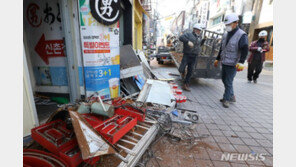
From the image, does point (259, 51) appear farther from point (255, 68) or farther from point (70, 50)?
point (70, 50)

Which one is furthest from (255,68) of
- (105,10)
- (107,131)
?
(107,131)

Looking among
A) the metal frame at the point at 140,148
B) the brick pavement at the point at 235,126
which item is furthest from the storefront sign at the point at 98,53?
the brick pavement at the point at 235,126

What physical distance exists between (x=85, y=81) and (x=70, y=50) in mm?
752

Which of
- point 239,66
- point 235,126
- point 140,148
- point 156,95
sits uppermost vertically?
point 239,66

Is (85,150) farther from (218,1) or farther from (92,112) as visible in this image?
(218,1)

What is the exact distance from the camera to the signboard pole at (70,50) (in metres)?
2.88

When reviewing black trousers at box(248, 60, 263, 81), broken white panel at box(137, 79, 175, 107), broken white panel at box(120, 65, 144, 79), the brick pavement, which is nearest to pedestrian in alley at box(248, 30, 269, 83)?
black trousers at box(248, 60, 263, 81)

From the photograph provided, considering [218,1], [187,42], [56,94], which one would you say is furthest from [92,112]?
[218,1]

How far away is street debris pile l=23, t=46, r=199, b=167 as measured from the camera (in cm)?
140

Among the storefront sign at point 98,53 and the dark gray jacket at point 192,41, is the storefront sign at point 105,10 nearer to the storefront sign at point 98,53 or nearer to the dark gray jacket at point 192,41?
the storefront sign at point 98,53

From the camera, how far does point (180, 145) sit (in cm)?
226

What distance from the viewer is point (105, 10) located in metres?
2.94

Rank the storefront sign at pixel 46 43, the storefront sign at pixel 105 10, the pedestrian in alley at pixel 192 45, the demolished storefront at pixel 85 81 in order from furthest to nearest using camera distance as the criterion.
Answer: the pedestrian in alley at pixel 192 45 → the storefront sign at pixel 46 43 → the storefront sign at pixel 105 10 → the demolished storefront at pixel 85 81

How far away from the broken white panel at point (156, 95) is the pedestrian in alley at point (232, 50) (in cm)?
178
